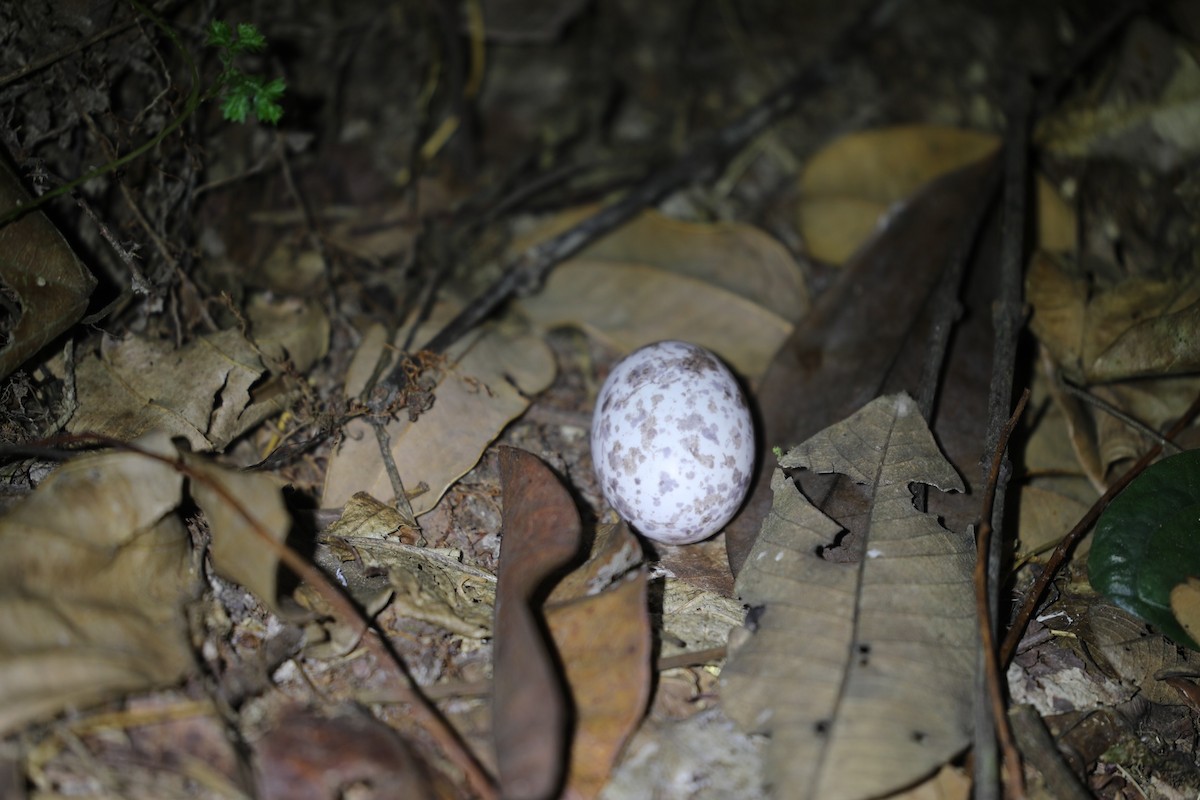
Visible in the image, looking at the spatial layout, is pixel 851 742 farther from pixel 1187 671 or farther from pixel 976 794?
pixel 1187 671

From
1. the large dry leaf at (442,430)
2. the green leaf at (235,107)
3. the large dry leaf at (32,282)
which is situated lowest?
the large dry leaf at (442,430)

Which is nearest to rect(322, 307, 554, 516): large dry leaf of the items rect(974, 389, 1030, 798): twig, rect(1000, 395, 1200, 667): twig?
rect(974, 389, 1030, 798): twig

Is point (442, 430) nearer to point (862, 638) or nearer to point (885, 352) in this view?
point (862, 638)

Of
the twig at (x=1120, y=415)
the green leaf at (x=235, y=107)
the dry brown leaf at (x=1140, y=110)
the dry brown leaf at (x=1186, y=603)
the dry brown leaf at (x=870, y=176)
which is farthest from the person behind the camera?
the dry brown leaf at (x=870, y=176)

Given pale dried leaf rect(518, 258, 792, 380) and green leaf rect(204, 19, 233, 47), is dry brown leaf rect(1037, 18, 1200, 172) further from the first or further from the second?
green leaf rect(204, 19, 233, 47)

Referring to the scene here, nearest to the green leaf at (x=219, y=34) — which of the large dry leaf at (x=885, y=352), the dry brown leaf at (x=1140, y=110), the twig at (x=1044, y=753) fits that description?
the large dry leaf at (x=885, y=352)

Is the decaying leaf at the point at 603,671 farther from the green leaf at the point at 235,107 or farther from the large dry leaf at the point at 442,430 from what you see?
the green leaf at the point at 235,107

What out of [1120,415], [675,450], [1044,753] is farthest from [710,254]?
[1044,753]
